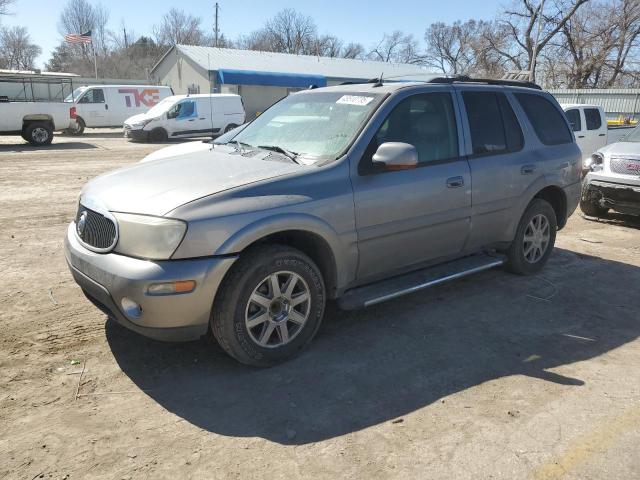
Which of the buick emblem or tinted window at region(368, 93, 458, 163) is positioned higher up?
tinted window at region(368, 93, 458, 163)

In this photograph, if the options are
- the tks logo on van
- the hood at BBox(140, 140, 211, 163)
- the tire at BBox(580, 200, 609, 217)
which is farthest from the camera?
the tks logo on van

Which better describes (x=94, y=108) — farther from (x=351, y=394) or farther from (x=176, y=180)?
(x=351, y=394)

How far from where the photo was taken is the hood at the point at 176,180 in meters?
3.24

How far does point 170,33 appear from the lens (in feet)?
241

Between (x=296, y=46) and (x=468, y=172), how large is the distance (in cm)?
7427

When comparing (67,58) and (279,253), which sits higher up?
(67,58)

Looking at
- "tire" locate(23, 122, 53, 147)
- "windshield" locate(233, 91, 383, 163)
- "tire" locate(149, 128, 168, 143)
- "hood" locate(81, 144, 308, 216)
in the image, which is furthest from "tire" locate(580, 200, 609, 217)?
"tire" locate(149, 128, 168, 143)

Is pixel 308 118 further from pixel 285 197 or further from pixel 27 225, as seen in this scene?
pixel 27 225

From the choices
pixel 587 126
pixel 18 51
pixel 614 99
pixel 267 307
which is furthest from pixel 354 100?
pixel 18 51

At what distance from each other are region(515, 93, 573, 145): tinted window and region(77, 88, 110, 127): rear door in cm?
2315

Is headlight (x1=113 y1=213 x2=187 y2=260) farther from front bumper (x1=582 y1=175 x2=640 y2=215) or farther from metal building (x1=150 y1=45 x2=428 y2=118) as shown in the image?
metal building (x1=150 y1=45 x2=428 y2=118)

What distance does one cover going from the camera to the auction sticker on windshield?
416cm

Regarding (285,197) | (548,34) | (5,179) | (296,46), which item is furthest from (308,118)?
(296,46)

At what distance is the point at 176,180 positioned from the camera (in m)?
3.51
